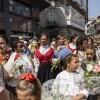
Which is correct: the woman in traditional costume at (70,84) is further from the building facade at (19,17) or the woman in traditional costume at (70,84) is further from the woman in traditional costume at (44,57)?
the building facade at (19,17)

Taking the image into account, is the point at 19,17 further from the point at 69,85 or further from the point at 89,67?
the point at 69,85

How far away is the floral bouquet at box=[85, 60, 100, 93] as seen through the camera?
501 centimetres

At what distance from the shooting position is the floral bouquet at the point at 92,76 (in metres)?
5.01

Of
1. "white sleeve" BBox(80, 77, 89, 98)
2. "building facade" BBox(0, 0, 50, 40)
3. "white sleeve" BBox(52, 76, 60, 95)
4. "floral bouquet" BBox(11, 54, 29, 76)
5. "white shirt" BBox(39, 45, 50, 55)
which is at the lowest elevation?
Answer: "white sleeve" BBox(80, 77, 89, 98)

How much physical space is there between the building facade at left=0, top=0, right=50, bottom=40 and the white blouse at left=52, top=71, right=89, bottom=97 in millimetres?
19833

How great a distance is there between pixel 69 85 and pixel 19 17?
88.7 ft

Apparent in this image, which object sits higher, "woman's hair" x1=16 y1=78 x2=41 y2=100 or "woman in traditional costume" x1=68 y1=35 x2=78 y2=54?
"woman in traditional costume" x1=68 y1=35 x2=78 y2=54

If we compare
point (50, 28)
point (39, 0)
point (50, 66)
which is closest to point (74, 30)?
point (50, 28)

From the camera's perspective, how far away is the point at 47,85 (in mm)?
4453

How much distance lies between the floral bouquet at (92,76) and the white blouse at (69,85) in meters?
0.09

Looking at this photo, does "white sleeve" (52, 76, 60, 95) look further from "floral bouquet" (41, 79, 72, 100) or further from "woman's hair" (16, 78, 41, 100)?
"woman's hair" (16, 78, 41, 100)

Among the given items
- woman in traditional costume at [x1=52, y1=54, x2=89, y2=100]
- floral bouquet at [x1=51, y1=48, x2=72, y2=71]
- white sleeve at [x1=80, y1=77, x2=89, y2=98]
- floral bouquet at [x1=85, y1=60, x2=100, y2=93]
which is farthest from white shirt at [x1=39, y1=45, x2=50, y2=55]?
A: white sleeve at [x1=80, y1=77, x2=89, y2=98]

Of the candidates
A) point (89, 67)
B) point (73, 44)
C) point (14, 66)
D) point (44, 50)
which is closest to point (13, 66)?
point (14, 66)

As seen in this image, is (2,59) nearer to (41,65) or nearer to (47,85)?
(47,85)
